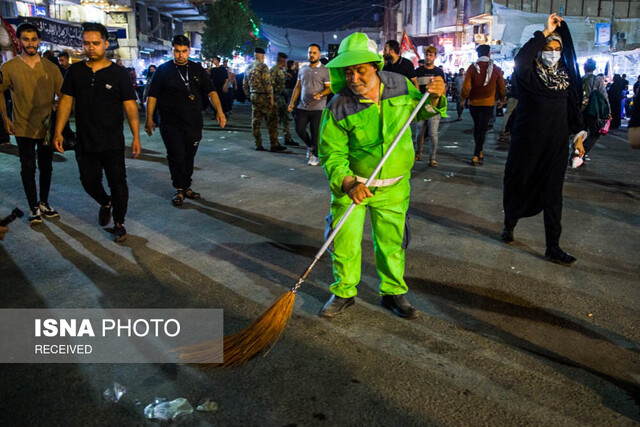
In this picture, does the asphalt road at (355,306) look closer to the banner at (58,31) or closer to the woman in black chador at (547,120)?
the woman in black chador at (547,120)

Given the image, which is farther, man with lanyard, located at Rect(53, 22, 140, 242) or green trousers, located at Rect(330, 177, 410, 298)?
man with lanyard, located at Rect(53, 22, 140, 242)

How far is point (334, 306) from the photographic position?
378cm

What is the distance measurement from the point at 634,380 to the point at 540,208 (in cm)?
222

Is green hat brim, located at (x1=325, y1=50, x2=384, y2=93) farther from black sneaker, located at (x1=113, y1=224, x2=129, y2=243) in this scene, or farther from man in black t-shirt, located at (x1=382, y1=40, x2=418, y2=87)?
man in black t-shirt, located at (x1=382, y1=40, x2=418, y2=87)

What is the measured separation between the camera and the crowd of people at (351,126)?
3.57m

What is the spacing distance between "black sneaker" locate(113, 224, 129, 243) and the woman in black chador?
12.6ft

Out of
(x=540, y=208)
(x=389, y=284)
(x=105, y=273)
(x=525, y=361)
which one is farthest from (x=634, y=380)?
(x=105, y=273)

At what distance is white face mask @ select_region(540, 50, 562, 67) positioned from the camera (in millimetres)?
4703

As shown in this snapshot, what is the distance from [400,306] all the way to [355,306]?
35 centimetres

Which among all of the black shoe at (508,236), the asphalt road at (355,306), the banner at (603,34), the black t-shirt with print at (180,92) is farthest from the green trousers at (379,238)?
the banner at (603,34)

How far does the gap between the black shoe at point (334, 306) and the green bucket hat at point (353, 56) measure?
146 cm

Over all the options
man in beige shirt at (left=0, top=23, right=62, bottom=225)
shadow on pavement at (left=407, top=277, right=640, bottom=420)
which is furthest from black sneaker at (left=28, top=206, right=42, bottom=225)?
shadow on pavement at (left=407, top=277, right=640, bottom=420)

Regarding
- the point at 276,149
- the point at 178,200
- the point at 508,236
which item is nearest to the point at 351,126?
the point at 508,236

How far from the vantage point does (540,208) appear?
4980mm
